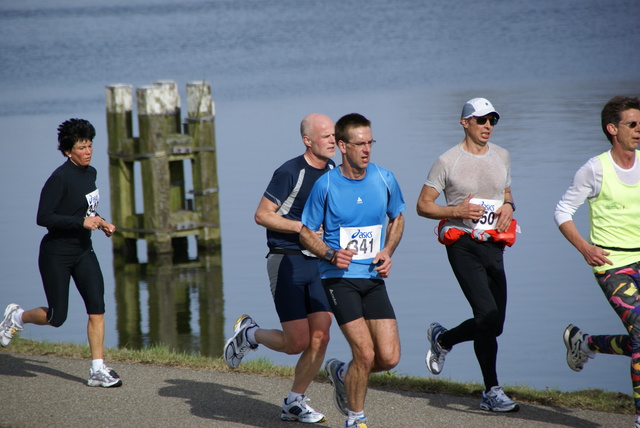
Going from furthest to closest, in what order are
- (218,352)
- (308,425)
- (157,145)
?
(157,145) → (218,352) → (308,425)

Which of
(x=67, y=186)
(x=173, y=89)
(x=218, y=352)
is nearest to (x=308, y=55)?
(x=173, y=89)

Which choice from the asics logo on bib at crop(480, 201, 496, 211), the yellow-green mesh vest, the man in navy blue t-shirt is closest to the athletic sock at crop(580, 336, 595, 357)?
the yellow-green mesh vest

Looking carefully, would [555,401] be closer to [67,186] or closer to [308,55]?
[67,186]

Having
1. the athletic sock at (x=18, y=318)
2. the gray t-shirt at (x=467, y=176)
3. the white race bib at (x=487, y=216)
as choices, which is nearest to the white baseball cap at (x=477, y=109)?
the gray t-shirt at (x=467, y=176)

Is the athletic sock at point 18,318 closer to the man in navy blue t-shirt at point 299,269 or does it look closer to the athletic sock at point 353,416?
the man in navy blue t-shirt at point 299,269

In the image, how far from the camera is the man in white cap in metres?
6.97

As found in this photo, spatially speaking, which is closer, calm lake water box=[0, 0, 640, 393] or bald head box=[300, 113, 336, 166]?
bald head box=[300, 113, 336, 166]

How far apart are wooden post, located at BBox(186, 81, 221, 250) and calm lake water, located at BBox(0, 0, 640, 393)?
3.73ft

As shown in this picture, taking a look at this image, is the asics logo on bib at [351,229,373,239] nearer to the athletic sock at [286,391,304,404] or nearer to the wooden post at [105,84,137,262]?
the athletic sock at [286,391,304,404]

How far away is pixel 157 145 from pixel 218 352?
4.84 meters

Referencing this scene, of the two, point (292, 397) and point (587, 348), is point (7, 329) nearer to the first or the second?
point (292, 397)

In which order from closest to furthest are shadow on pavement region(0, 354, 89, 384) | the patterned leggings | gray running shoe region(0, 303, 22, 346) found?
the patterned leggings → shadow on pavement region(0, 354, 89, 384) → gray running shoe region(0, 303, 22, 346)

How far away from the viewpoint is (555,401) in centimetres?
710

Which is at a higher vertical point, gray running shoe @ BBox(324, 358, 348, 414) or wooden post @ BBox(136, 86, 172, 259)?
wooden post @ BBox(136, 86, 172, 259)
